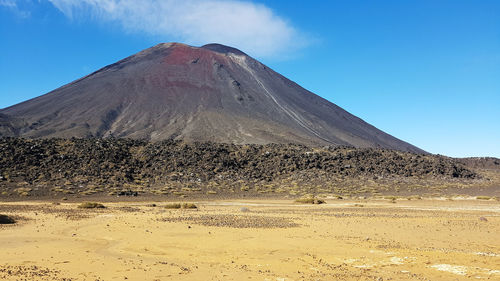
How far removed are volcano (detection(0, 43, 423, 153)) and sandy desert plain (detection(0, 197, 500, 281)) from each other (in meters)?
67.5

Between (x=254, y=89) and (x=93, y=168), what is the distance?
95.7 m

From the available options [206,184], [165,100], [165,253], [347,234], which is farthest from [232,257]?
[165,100]

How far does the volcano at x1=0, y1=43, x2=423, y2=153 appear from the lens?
92375 mm

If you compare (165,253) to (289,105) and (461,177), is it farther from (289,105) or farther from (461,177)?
(289,105)

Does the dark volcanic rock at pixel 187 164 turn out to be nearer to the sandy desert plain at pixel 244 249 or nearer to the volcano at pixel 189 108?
the sandy desert plain at pixel 244 249

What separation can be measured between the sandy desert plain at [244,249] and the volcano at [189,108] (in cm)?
6748

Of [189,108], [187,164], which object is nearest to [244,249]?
[187,164]

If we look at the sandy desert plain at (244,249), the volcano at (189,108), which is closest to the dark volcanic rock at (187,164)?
the sandy desert plain at (244,249)

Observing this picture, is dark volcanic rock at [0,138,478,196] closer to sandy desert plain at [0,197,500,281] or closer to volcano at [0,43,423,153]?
sandy desert plain at [0,197,500,281]

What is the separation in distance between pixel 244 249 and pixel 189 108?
104 metres

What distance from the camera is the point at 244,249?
1161 centimetres

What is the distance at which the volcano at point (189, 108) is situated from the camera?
303 ft

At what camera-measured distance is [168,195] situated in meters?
35.8

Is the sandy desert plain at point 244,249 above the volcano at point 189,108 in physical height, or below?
below
